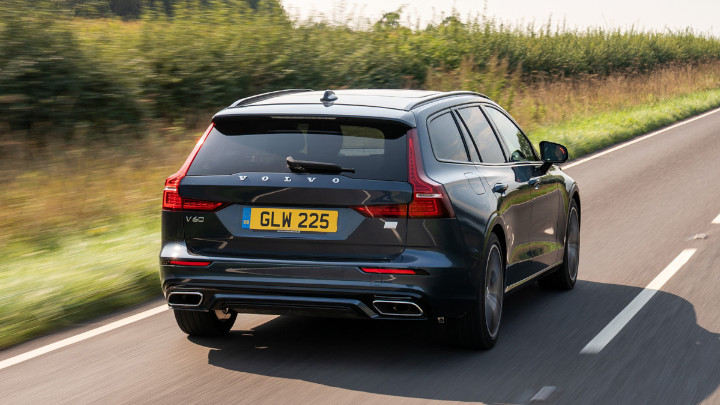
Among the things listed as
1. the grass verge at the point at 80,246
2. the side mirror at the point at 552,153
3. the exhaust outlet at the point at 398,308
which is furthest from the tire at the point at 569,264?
the grass verge at the point at 80,246

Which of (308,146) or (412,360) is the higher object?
(308,146)

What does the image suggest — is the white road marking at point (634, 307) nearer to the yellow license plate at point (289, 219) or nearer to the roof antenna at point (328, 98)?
the yellow license plate at point (289, 219)

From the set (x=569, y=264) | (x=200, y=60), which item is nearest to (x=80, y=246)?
(x=569, y=264)

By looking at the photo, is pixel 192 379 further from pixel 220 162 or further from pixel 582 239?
pixel 582 239

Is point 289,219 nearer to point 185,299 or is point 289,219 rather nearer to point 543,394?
point 185,299

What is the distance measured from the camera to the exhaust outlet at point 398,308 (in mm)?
5602

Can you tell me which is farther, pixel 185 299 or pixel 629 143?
pixel 629 143

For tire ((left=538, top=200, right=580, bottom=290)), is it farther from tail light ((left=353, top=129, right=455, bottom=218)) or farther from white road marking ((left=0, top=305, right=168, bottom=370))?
white road marking ((left=0, top=305, right=168, bottom=370))

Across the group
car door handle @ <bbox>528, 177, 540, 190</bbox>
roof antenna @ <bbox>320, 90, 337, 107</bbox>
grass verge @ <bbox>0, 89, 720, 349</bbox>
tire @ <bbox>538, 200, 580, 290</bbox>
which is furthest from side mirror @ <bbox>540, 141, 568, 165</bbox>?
grass verge @ <bbox>0, 89, 720, 349</bbox>

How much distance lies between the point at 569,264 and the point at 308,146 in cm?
344

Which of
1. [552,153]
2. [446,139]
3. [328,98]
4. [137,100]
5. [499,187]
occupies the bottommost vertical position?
[137,100]

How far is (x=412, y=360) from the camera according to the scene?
598cm

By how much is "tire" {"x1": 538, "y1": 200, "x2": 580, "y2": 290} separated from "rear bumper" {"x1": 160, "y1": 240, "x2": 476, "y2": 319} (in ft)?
8.84

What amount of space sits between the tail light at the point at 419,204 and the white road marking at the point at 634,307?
138 centimetres
